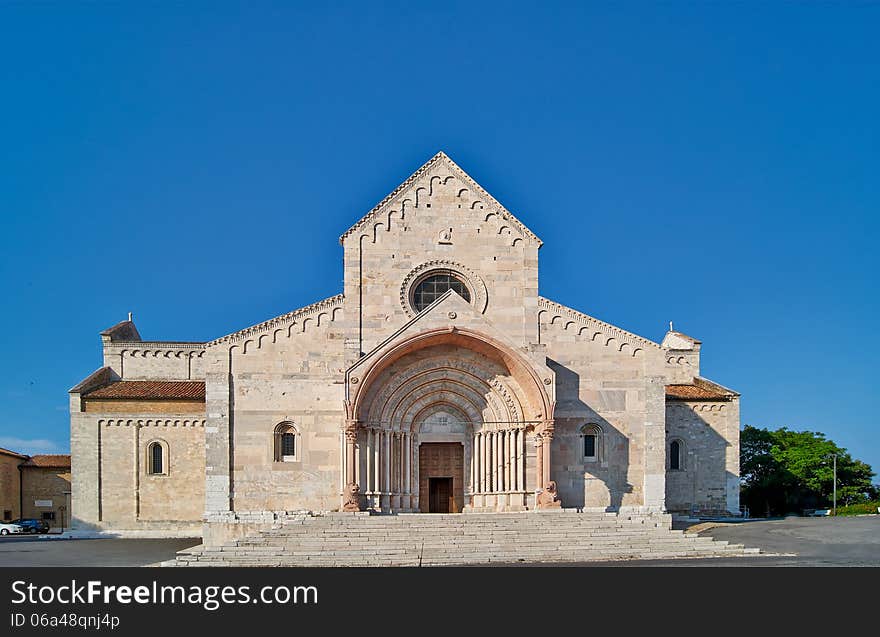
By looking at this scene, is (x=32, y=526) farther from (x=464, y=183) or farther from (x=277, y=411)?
(x=464, y=183)

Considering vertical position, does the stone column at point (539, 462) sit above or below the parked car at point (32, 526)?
above

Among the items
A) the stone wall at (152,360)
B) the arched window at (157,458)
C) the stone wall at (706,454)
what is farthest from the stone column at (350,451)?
the stone wall at (706,454)

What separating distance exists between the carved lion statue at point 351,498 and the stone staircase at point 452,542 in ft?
2.77

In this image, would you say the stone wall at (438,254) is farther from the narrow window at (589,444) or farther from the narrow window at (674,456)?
the narrow window at (674,456)

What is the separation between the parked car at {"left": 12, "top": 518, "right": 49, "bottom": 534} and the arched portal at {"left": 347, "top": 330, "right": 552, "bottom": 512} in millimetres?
25946

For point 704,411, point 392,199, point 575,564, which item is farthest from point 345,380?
point 704,411

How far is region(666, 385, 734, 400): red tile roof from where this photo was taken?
45.1 meters

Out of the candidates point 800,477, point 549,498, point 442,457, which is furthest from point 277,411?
point 800,477

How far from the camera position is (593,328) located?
3669 centimetres

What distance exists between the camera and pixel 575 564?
27.1 m

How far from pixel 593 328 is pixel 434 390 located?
735 centimetres

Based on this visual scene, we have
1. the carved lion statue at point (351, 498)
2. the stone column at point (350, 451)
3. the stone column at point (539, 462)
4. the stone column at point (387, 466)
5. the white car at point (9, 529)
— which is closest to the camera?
the carved lion statue at point (351, 498)

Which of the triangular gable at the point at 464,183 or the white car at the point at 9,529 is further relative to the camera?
the white car at the point at 9,529

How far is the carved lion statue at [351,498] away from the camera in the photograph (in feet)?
108
